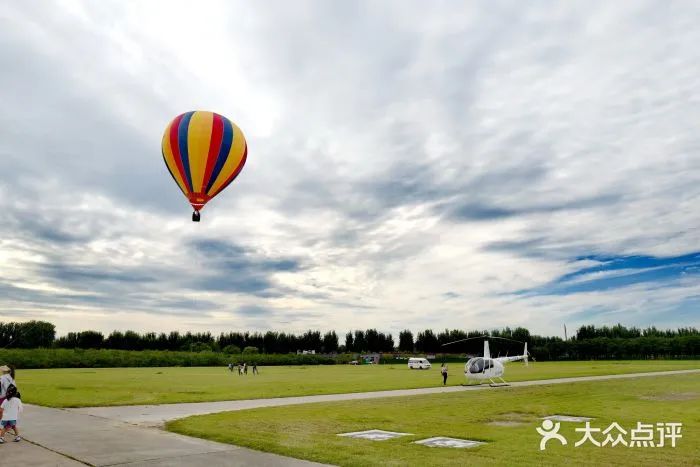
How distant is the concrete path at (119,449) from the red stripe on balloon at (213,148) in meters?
13.4

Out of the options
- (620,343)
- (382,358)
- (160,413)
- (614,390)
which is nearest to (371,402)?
(160,413)

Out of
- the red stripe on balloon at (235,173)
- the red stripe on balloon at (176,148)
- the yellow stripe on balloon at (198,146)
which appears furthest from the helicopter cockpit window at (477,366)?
the red stripe on balloon at (176,148)

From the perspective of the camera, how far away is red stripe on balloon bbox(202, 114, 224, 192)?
90.8 ft

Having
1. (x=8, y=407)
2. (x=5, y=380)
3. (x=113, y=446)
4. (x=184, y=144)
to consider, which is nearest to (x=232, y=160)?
(x=184, y=144)

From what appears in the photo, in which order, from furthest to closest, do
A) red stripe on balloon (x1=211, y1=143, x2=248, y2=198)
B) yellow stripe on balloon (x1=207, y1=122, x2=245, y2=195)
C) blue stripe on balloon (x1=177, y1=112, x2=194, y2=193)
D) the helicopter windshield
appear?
the helicopter windshield
red stripe on balloon (x1=211, y1=143, x2=248, y2=198)
yellow stripe on balloon (x1=207, y1=122, x2=245, y2=195)
blue stripe on balloon (x1=177, y1=112, x2=194, y2=193)

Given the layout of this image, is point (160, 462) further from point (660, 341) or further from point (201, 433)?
point (660, 341)

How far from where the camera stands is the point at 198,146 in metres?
27.4

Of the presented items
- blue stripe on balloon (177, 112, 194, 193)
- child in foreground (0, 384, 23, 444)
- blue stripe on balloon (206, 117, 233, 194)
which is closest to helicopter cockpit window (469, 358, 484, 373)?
blue stripe on balloon (206, 117, 233, 194)

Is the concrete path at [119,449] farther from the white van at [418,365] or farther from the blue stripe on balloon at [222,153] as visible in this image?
the white van at [418,365]

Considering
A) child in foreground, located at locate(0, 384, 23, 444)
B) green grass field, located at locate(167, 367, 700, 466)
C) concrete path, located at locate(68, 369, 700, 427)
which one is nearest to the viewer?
green grass field, located at locate(167, 367, 700, 466)

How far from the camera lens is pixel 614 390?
3603 centimetres

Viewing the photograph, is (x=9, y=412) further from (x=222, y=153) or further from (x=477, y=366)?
(x=477, y=366)

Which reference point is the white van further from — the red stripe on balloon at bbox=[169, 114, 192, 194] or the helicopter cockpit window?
the red stripe on balloon at bbox=[169, 114, 192, 194]

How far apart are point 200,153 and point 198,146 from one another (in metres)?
0.36
